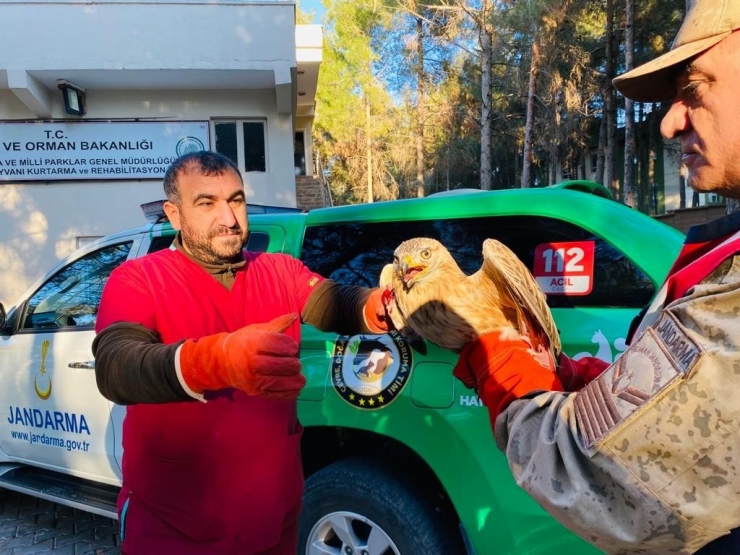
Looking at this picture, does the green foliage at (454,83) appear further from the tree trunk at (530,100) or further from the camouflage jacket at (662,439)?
the camouflage jacket at (662,439)

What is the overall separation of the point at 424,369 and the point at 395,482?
0.51 m

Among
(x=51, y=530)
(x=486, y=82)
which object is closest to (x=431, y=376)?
(x=51, y=530)

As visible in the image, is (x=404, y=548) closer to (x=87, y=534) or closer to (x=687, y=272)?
(x=687, y=272)

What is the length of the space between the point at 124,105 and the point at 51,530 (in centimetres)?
881

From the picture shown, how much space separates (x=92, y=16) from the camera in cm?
937

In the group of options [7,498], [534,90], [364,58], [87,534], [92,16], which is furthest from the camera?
[364,58]

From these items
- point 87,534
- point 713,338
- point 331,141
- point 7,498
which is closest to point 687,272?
point 713,338

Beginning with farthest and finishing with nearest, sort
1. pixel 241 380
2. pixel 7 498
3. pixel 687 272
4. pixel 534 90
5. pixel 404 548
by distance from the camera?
1. pixel 534 90
2. pixel 7 498
3. pixel 404 548
4. pixel 241 380
5. pixel 687 272

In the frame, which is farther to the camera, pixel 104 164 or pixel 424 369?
pixel 104 164

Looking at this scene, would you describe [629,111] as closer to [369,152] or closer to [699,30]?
[369,152]

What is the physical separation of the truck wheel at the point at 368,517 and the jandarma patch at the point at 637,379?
1491mm

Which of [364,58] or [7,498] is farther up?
[364,58]

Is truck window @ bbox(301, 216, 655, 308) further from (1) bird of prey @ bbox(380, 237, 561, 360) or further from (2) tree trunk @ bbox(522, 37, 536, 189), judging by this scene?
(2) tree trunk @ bbox(522, 37, 536, 189)

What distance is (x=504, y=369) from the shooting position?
112 centimetres
